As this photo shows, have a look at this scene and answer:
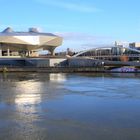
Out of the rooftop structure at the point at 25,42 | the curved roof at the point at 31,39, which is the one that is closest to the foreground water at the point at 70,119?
the curved roof at the point at 31,39

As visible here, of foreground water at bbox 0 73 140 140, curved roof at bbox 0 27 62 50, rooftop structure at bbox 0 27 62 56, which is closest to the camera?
foreground water at bbox 0 73 140 140

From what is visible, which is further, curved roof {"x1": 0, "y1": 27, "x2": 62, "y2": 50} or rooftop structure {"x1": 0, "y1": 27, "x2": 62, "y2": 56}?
rooftop structure {"x1": 0, "y1": 27, "x2": 62, "y2": 56}

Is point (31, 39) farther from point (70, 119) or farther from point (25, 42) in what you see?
point (70, 119)

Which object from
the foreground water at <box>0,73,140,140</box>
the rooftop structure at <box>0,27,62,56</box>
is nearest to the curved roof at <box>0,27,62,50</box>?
the rooftop structure at <box>0,27,62,56</box>

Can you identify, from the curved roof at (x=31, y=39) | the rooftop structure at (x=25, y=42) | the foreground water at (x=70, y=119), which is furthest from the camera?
the rooftop structure at (x=25, y=42)

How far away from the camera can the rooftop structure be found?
70062 mm

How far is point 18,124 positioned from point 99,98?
7424mm

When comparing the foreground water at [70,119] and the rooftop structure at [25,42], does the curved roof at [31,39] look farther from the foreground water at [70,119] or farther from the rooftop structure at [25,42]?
the foreground water at [70,119]

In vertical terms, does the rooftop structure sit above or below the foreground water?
above

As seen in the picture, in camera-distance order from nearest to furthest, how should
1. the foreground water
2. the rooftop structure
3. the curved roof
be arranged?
the foreground water
the curved roof
the rooftop structure

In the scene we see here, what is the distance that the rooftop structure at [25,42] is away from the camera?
70062 mm

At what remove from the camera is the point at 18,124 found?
1130cm

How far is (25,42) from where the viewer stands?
71.9m

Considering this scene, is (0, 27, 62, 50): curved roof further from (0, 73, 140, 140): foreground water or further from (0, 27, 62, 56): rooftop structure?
(0, 73, 140, 140): foreground water
